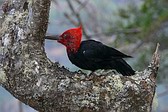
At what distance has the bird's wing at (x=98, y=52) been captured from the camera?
6.88ft

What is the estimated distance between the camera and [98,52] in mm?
2141

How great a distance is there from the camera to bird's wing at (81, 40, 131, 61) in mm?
2096

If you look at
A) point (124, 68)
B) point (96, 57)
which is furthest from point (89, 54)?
point (124, 68)

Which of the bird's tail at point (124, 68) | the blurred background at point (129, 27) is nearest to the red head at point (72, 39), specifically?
the bird's tail at point (124, 68)

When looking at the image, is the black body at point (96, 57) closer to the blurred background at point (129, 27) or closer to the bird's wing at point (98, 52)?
the bird's wing at point (98, 52)

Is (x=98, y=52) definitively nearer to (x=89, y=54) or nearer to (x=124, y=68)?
(x=89, y=54)

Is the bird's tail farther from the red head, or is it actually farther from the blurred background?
the blurred background

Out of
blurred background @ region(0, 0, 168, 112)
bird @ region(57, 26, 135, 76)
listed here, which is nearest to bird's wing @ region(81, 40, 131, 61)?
bird @ region(57, 26, 135, 76)

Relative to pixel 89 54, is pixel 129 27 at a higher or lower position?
higher

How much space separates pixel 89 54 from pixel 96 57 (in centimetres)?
3

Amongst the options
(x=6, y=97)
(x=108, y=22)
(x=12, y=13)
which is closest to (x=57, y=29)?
(x=108, y=22)

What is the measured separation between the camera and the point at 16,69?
1.73m

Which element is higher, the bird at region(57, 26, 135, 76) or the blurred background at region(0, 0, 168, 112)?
the blurred background at region(0, 0, 168, 112)

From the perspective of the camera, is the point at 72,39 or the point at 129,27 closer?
the point at 72,39
